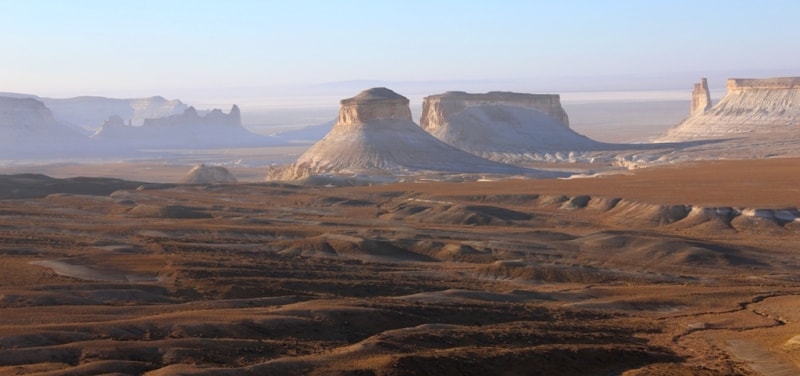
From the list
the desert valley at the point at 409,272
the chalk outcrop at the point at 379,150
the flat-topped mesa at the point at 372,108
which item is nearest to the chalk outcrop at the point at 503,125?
the flat-topped mesa at the point at 372,108

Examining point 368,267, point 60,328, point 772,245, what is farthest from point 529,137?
point 60,328

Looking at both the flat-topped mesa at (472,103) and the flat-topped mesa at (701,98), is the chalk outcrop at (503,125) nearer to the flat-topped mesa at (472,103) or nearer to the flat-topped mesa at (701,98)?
the flat-topped mesa at (472,103)

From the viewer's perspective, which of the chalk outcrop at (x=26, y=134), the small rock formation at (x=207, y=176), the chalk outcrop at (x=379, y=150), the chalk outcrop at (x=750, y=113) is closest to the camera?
the chalk outcrop at (x=379, y=150)

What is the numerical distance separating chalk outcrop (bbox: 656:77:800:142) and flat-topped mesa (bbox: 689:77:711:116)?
11.0 m

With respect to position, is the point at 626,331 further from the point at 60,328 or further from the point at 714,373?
the point at 60,328

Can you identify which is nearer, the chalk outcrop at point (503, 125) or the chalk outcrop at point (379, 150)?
the chalk outcrop at point (379, 150)

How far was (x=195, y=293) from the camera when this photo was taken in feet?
112

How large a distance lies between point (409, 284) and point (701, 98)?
476ft

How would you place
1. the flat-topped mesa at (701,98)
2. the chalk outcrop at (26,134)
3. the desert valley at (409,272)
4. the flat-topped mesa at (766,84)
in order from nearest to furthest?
1. the desert valley at (409,272)
2. the flat-topped mesa at (766,84)
3. the flat-topped mesa at (701,98)
4. the chalk outcrop at (26,134)

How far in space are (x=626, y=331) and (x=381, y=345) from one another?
8.34 metres

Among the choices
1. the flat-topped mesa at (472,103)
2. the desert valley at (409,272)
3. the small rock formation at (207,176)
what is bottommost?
the small rock formation at (207,176)

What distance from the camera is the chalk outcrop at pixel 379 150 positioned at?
332 feet

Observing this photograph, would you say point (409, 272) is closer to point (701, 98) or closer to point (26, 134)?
point (701, 98)

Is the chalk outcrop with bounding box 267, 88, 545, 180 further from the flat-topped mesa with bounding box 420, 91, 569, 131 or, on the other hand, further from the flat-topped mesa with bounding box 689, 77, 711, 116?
the flat-topped mesa with bounding box 689, 77, 711, 116
